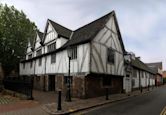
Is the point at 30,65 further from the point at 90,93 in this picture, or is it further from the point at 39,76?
the point at 90,93

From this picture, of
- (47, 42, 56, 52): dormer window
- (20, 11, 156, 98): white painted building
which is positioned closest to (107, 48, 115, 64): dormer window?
(20, 11, 156, 98): white painted building

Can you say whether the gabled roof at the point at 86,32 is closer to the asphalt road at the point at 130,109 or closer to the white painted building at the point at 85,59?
the white painted building at the point at 85,59

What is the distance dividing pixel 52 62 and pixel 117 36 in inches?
336

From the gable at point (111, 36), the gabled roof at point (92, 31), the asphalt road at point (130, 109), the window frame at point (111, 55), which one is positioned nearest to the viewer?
the asphalt road at point (130, 109)

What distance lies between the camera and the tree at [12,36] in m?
30.5

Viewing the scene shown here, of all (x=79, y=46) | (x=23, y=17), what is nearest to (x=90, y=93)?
(x=79, y=46)

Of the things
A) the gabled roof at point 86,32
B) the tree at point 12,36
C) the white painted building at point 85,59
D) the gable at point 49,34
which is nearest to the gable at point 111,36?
the white painted building at point 85,59

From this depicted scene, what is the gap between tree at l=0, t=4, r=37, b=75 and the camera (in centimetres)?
3055

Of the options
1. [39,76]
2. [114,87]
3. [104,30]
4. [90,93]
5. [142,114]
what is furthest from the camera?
[39,76]

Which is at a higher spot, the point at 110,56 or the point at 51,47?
the point at 51,47

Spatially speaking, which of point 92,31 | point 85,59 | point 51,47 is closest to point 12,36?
point 51,47

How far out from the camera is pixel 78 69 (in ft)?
57.5

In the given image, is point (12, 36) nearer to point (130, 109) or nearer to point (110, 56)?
point (110, 56)

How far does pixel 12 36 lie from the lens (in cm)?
3116
